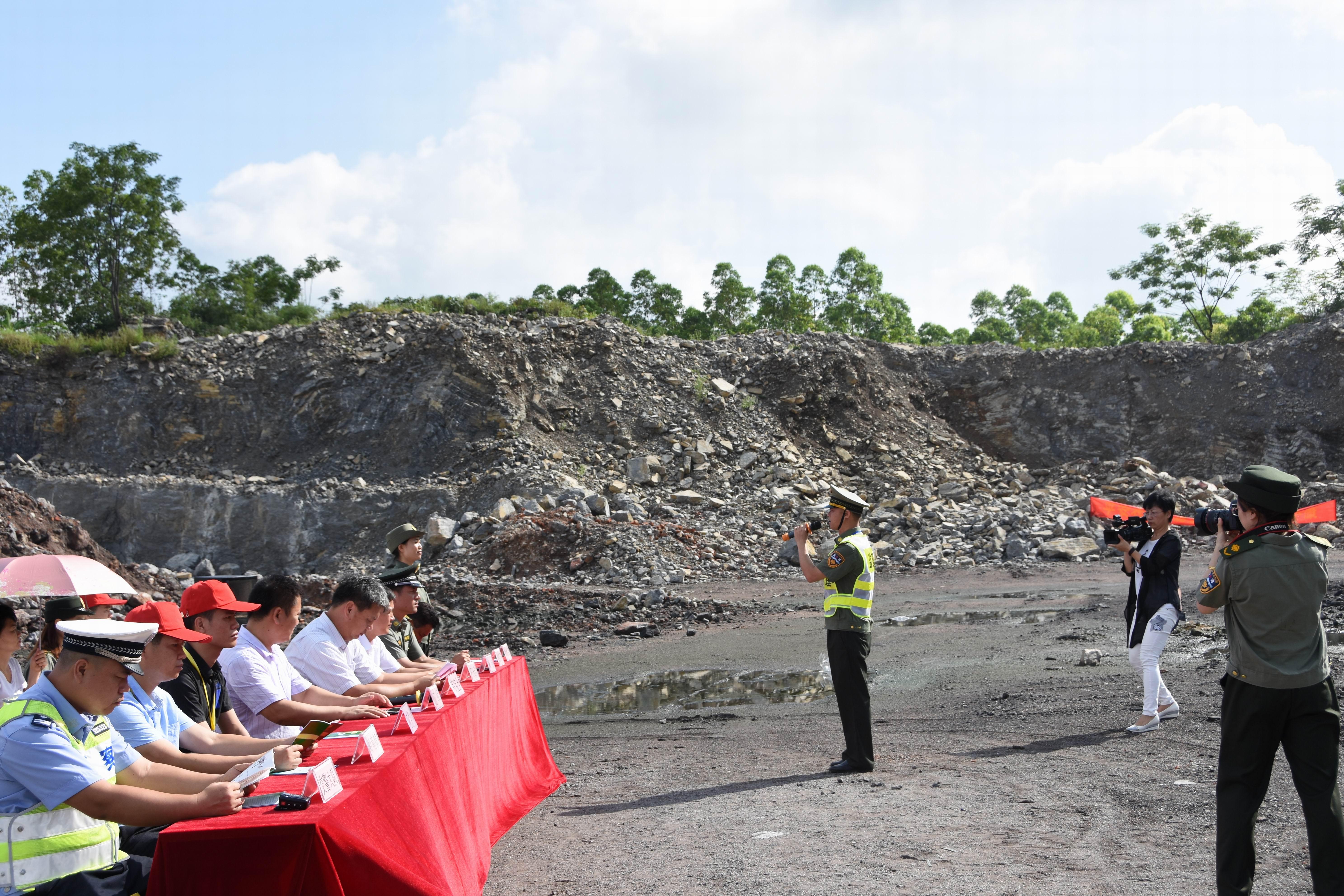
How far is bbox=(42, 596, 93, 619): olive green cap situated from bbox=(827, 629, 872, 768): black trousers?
15.1ft

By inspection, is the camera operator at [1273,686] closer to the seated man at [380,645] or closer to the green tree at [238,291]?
the seated man at [380,645]

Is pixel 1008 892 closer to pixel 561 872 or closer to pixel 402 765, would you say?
pixel 561 872

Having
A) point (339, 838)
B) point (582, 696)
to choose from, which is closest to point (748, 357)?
point (582, 696)

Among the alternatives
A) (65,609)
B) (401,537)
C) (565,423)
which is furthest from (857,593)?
(565,423)

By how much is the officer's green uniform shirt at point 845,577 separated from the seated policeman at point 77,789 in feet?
13.9

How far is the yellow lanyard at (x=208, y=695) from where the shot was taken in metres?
4.45

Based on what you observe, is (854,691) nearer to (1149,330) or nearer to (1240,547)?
(1240,547)

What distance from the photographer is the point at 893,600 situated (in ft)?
56.2

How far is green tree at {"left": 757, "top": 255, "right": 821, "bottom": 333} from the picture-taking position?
158ft

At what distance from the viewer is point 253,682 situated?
4.86m

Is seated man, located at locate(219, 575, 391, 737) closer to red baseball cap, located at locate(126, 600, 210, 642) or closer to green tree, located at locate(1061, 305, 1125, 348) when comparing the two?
red baseball cap, located at locate(126, 600, 210, 642)

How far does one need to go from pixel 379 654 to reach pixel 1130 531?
557 cm

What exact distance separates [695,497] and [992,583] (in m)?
8.85

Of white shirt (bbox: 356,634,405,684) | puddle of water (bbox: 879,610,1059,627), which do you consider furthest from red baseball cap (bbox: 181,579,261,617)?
puddle of water (bbox: 879,610,1059,627)
